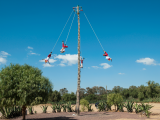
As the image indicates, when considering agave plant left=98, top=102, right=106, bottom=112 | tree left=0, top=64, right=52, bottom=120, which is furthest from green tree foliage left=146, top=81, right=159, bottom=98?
tree left=0, top=64, right=52, bottom=120

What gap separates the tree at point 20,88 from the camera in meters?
11.6

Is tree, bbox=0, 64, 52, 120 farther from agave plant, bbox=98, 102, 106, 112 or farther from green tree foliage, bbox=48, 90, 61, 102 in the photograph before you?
green tree foliage, bbox=48, 90, 61, 102

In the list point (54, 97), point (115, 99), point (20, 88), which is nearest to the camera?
point (20, 88)

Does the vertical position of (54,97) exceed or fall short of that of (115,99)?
it falls short

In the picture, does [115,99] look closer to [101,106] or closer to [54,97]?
[101,106]

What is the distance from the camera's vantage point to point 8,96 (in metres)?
12.0

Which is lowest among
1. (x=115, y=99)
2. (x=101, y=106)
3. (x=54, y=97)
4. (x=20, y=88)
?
(x=54, y=97)

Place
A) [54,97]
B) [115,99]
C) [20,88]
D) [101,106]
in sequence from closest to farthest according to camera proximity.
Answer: [20,88] → [115,99] → [101,106] → [54,97]

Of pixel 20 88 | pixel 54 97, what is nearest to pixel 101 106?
pixel 20 88

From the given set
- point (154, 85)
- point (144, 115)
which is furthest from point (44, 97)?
point (154, 85)

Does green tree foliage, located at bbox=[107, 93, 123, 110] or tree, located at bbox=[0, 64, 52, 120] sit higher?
tree, located at bbox=[0, 64, 52, 120]

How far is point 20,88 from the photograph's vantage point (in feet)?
38.0

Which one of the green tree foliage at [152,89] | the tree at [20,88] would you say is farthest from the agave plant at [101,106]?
the green tree foliage at [152,89]

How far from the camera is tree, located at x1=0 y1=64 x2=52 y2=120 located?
37.9 feet
